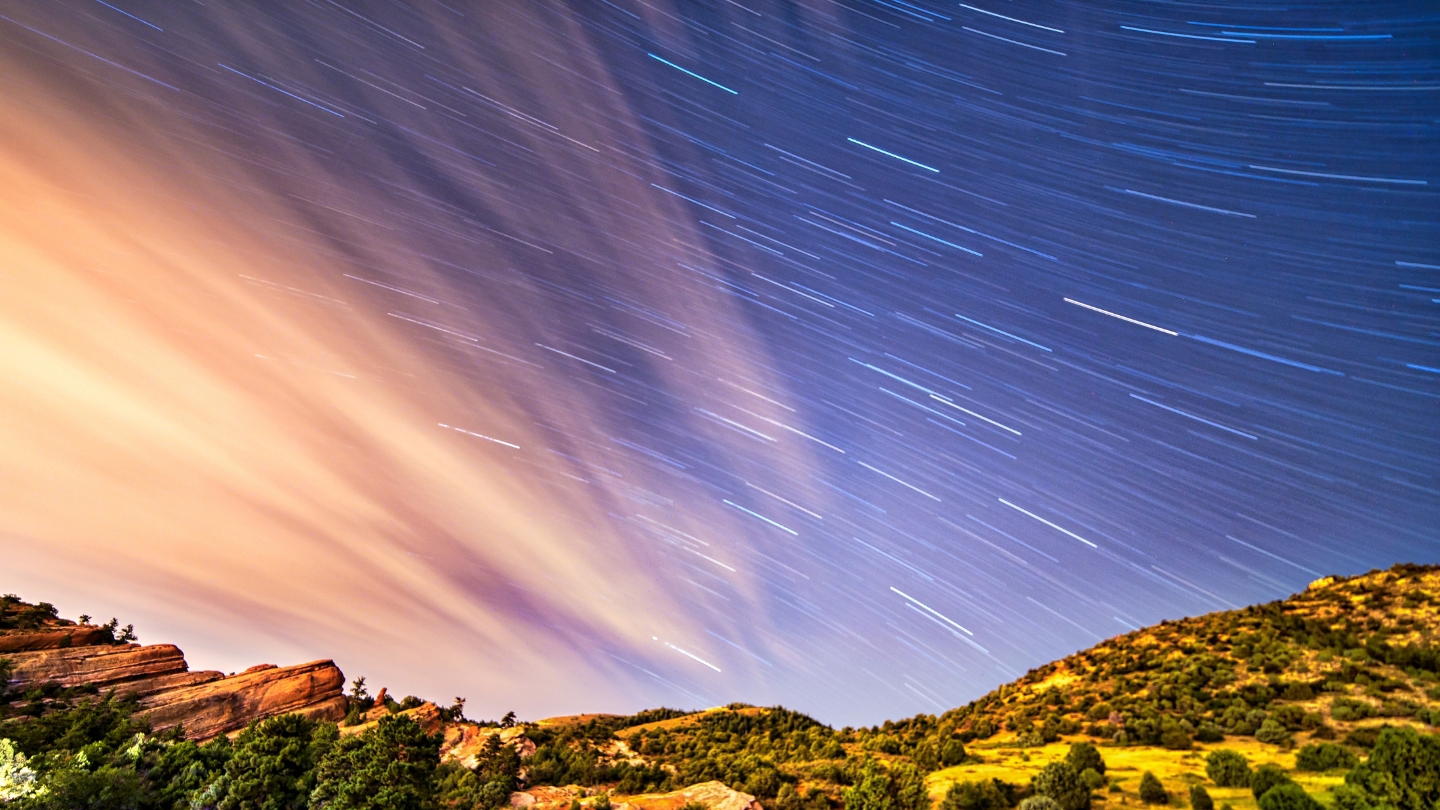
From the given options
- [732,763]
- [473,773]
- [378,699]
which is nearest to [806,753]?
[732,763]

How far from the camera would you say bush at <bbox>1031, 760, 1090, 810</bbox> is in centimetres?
3269

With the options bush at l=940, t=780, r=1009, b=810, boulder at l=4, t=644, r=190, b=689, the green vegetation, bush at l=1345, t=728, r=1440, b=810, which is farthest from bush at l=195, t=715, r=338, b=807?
bush at l=1345, t=728, r=1440, b=810

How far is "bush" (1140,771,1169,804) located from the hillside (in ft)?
0.36

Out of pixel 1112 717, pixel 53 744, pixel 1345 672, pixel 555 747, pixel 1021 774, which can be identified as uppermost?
pixel 1345 672

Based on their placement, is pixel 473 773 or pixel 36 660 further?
pixel 36 660

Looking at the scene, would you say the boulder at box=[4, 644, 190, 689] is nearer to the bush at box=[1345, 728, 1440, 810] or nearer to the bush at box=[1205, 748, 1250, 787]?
the bush at box=[1205, 748, 1250, 787]

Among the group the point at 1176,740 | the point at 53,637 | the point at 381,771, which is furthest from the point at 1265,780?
the point at 53,637

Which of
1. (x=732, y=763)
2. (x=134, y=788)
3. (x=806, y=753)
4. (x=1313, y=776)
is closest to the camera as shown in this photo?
(x=1313, y=776)

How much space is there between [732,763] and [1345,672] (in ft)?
168

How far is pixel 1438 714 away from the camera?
39.7m

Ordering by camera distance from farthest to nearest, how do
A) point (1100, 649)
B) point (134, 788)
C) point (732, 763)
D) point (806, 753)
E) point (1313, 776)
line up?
point (1100, 649), point (806, 753), point (732, 763), point (134, 788), point (1313, 776)

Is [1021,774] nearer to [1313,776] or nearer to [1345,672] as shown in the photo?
[1313,776]

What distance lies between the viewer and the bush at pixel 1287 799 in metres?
26.5

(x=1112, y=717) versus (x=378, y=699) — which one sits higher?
(x=1112, y=717)
